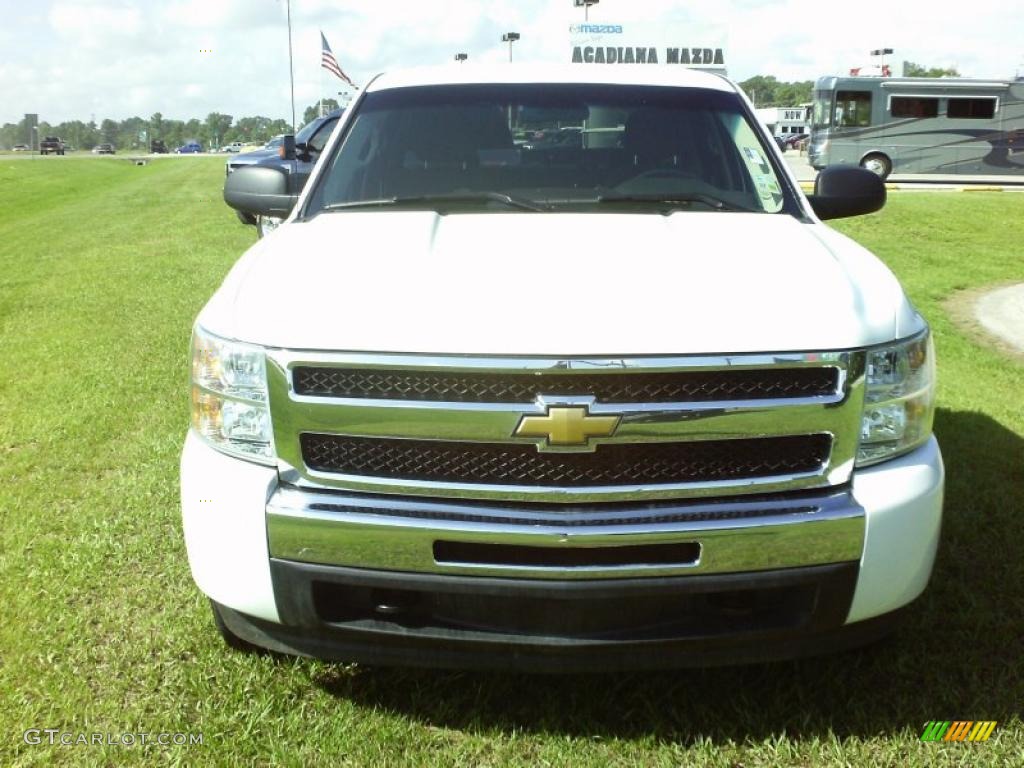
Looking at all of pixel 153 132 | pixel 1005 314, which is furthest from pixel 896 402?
pixel 153 132

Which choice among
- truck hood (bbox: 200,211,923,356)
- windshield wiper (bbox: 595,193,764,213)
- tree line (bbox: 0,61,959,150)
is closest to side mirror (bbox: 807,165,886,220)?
windshield wiper (bbox: 595,193,764,213)

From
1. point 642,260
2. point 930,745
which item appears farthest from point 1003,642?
point 642,260

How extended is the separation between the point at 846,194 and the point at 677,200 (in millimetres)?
834

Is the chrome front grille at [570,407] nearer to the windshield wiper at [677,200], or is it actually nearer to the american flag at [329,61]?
the windshield wiper at [677,200]

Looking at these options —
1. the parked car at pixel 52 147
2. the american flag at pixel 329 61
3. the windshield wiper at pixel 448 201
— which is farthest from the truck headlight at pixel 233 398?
the parked car at pixel 52 147

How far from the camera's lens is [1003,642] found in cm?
318

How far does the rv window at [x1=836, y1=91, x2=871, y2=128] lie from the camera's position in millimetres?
28734

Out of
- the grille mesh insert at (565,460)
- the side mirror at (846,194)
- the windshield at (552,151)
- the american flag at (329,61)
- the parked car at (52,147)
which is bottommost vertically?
the grille mesh insert at (565,460)

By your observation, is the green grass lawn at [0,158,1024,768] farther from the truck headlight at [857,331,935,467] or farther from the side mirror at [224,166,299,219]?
the side mirror at [224,166,299,219]

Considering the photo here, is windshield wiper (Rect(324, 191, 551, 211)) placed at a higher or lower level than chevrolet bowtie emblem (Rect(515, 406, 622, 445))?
higher

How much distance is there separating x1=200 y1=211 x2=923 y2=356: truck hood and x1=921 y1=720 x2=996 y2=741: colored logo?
1.11 metres

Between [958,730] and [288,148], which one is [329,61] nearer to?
[288,148]

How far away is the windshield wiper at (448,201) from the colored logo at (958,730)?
1984 millimetres

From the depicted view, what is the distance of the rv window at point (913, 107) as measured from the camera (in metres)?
28.6
